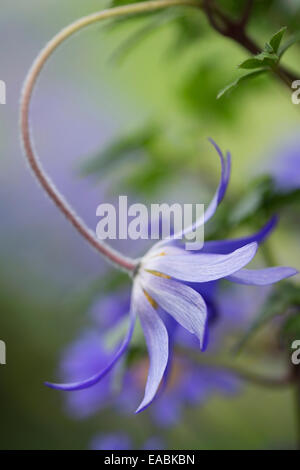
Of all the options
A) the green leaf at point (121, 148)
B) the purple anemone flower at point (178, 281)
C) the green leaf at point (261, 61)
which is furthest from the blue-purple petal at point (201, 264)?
the green leaf at point (121, 148)

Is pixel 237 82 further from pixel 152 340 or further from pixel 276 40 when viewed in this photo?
pixel 152 340

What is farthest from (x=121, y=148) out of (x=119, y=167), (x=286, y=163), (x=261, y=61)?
(x=261, y=61)

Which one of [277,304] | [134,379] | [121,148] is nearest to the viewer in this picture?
[277,304]

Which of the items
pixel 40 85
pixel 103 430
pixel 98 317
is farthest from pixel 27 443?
pixel 40 85

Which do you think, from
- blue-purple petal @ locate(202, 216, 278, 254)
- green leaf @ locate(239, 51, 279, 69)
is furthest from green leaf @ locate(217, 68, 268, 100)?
blue-purple petal @ locate(202, 216, 278, 254)

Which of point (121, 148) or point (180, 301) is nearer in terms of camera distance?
point (180, 301)

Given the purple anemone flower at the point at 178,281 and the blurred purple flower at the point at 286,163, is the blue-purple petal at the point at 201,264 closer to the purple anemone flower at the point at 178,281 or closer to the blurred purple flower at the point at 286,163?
the purple anemone flower at the point at 178,281
